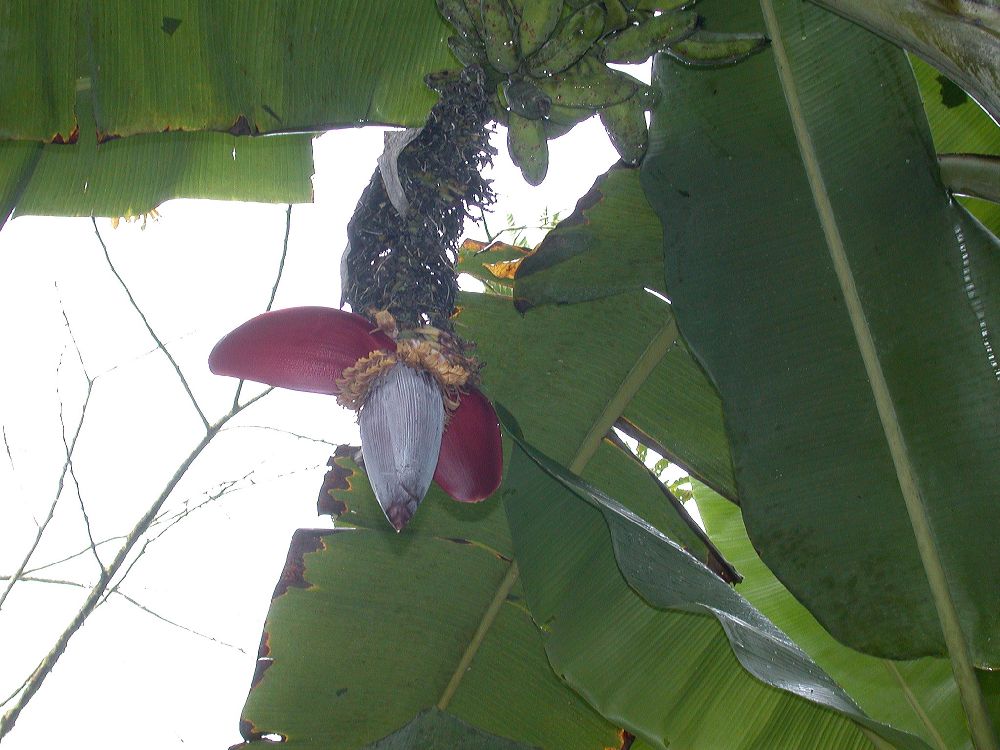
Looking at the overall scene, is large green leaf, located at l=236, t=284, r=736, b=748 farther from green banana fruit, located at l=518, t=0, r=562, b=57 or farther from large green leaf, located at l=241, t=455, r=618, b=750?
green banana fruit, located at l=518, t=0, r=562, b=57

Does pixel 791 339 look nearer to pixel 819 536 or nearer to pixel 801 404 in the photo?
pixel 801 404

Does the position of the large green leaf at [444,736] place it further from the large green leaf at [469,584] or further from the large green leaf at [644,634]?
the large green leaf at [469,584]

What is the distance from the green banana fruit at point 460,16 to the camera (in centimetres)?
102

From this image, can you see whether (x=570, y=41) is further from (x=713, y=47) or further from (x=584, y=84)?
(x=713, y=47)

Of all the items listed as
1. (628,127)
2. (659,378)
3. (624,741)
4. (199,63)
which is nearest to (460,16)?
(628,127)

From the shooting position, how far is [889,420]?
1.09m

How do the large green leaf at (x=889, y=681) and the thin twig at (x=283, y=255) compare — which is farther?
the thin twig at (x=283, y=255)

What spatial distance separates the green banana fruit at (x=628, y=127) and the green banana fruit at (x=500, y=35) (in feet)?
0.59

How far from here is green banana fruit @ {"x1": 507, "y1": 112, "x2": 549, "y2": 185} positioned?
1.05 meters

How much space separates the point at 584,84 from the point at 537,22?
0.36 ft


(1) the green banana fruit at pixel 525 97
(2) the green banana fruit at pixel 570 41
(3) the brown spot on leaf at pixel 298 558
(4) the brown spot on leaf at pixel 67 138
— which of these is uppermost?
(4) the brown spot on leaf at pixel 67 138

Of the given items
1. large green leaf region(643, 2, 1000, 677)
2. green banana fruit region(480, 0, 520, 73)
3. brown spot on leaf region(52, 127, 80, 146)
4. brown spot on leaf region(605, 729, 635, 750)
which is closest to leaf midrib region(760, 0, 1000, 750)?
large green leaf region(643, 2, 1000, 677)

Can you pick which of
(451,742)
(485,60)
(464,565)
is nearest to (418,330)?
(485,60)

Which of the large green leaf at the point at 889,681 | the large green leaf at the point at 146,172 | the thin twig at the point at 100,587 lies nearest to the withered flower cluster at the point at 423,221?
the large green leaf at the point at 146,172
